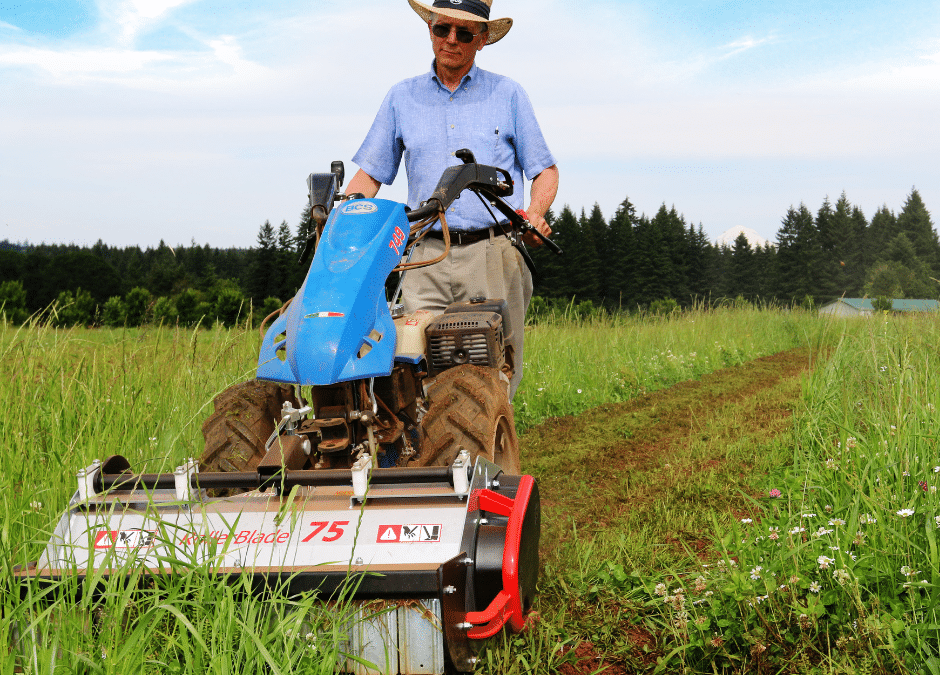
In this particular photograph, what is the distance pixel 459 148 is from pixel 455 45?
1.73 ft

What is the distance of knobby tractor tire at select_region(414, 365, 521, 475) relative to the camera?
2607 mm

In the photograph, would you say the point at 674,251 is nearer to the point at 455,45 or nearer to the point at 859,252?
the point at 859,252

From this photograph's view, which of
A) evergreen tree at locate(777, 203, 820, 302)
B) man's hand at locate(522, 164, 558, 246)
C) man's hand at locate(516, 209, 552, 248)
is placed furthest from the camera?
evergreen tree at locate(777, 203, 820, 302)

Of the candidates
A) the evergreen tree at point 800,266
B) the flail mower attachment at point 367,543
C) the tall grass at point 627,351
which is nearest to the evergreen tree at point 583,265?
the evergreen tree at point 800,266

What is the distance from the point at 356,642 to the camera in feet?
6.48

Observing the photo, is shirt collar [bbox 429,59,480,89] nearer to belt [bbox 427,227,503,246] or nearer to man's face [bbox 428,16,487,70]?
man's face [bbox 428,16,487,70]

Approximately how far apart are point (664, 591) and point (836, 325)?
11707 mm

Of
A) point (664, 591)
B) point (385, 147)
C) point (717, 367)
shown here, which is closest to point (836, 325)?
point (717, 367)

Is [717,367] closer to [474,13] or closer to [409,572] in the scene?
[474,13]

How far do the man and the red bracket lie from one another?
1818 millimetres

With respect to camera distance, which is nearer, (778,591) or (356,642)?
(356,642)

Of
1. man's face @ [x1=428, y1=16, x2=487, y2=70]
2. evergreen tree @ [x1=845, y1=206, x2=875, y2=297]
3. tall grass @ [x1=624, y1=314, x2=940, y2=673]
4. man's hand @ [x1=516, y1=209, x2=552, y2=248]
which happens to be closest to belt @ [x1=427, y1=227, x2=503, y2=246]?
man's hand @ [x1=516, y1=209, x2=552, y2=248]

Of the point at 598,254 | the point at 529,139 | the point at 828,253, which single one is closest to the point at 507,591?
the point at 529,139

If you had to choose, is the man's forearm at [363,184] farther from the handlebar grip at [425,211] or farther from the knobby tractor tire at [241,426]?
the knobby tractor tire at [241,426]
